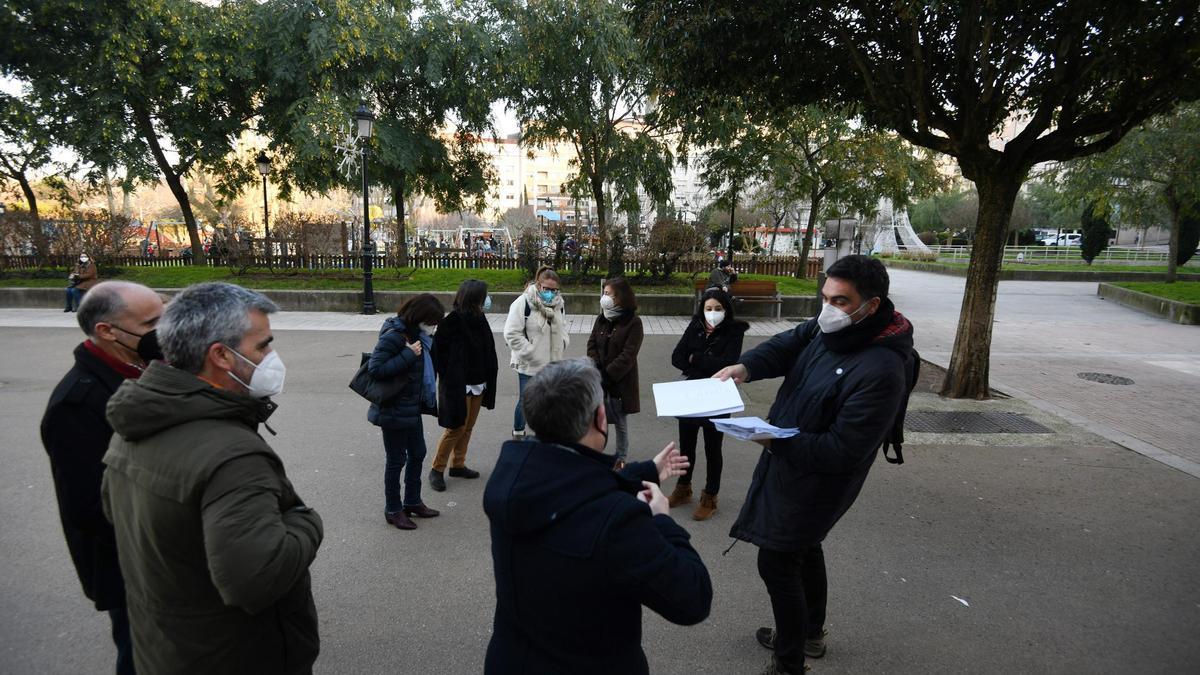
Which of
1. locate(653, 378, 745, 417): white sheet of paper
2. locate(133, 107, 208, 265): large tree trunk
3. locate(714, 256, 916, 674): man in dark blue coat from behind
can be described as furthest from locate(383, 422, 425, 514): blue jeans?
locate(133, 107, 208, 265): large tree trunk

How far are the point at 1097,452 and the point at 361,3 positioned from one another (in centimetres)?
1898

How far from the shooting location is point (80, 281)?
913cm

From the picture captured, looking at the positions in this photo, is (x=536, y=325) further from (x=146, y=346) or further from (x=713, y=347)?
(x=146, y=346)

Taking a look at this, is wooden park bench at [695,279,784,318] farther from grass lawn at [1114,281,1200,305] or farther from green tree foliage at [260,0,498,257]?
grass lawn at [1114,281,1200,305]

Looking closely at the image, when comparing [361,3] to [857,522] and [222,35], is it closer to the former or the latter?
[222,35]

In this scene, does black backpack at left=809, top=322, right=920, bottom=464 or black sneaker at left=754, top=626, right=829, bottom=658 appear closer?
black backpack at left=809, top=322, right=920, bottom=464

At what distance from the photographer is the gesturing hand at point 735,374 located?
310 cm

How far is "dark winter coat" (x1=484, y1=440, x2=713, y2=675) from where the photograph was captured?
1547 millimetres

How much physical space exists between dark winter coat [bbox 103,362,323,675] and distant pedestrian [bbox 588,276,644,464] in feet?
11.3

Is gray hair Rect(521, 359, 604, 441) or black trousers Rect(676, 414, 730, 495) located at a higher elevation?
gray hair Rect(521, 359, 604, 441)

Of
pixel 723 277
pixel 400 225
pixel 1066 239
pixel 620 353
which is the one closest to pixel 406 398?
pixel 620 353

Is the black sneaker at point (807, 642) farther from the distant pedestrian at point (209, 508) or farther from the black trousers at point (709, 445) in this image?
the distant pedestrian at point (209, 508)

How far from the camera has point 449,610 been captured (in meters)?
3.43

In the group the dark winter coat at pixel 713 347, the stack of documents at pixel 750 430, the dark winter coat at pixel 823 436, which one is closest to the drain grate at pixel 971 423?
the dark winter coat at pixel 713 347
